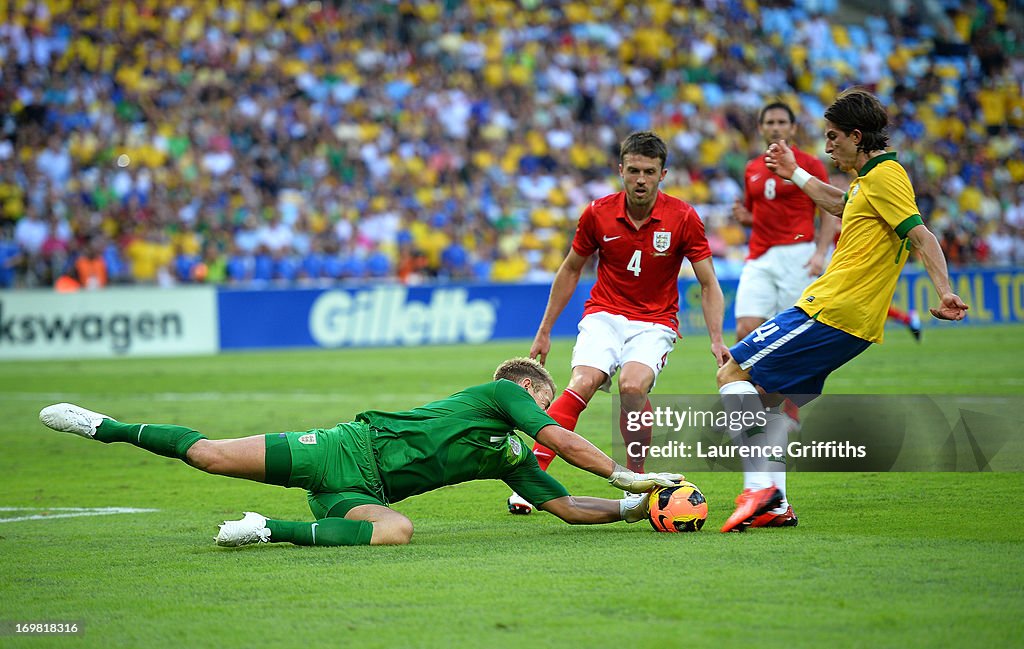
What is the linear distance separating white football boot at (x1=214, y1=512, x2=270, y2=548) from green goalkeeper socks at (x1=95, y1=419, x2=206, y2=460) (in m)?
0.47

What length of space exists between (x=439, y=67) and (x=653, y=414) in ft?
78.2

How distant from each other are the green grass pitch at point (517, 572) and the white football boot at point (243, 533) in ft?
0.22

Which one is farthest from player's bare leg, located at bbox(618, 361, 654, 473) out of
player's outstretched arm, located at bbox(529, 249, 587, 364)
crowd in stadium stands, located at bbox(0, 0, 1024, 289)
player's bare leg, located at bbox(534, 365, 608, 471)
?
crowd in stadium stands, located at bbox(0, 0, 1024, 289)

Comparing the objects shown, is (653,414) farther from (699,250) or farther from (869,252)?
(869,252)

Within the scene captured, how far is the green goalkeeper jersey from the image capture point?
253 inches

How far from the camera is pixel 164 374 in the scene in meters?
19.1

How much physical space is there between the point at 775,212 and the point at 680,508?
14.8 ft

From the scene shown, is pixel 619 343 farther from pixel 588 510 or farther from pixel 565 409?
pixel 588 510

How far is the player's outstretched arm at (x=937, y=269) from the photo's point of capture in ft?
19.5

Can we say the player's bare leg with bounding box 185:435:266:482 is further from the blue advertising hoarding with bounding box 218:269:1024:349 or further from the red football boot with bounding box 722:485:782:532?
the blue advertising hoarding with bounding box 218:269:1024:349

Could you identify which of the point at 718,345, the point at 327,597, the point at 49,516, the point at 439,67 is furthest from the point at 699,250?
the point at 439,67

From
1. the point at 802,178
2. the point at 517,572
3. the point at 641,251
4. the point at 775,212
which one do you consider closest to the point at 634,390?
the point at 641,251

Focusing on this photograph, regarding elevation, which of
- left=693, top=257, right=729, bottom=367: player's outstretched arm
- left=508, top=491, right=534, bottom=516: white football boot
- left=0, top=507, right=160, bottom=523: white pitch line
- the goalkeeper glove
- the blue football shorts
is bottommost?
left=0, top=507, right=160, bottom=523: white pitch line

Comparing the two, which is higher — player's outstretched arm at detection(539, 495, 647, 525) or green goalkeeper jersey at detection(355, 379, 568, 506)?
green goalkeeper jersey at detection(355, 379, 568, 506)
